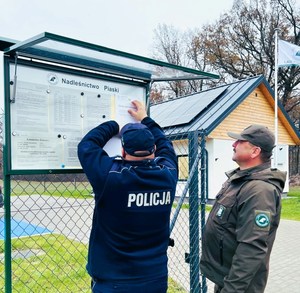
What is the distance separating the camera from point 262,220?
7.93 ft

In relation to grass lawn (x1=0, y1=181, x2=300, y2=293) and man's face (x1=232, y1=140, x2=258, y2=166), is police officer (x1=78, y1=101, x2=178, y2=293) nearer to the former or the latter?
man's face (x1=232, y1=140, x2=258, y2=166)

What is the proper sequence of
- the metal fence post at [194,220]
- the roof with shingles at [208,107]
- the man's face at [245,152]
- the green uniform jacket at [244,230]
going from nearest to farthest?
the green uniform jacket at [244,230] < the man's face at [245,152] < the metal fence post at [194,220] < the roof with shingles at [208,107]

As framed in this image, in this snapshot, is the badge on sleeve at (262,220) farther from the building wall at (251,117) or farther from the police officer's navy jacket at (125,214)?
the building wall at (251,117)

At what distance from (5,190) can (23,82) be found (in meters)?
0.68

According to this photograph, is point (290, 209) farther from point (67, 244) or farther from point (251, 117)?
point (67, 244)

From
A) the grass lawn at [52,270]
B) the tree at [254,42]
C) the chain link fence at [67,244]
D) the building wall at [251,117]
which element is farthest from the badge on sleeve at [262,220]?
the tree at [254,42]

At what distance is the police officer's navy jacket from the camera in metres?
2.04

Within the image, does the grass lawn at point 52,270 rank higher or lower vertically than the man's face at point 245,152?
lower

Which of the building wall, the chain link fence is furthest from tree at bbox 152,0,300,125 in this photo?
the chain link fence

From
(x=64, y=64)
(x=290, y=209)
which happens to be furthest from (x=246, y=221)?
(x=290, y=209)

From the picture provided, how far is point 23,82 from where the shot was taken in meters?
2.16

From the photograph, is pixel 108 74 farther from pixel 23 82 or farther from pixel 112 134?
pixel 23 82

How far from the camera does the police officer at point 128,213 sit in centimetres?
204

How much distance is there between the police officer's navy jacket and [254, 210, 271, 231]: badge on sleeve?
639 millimetres
